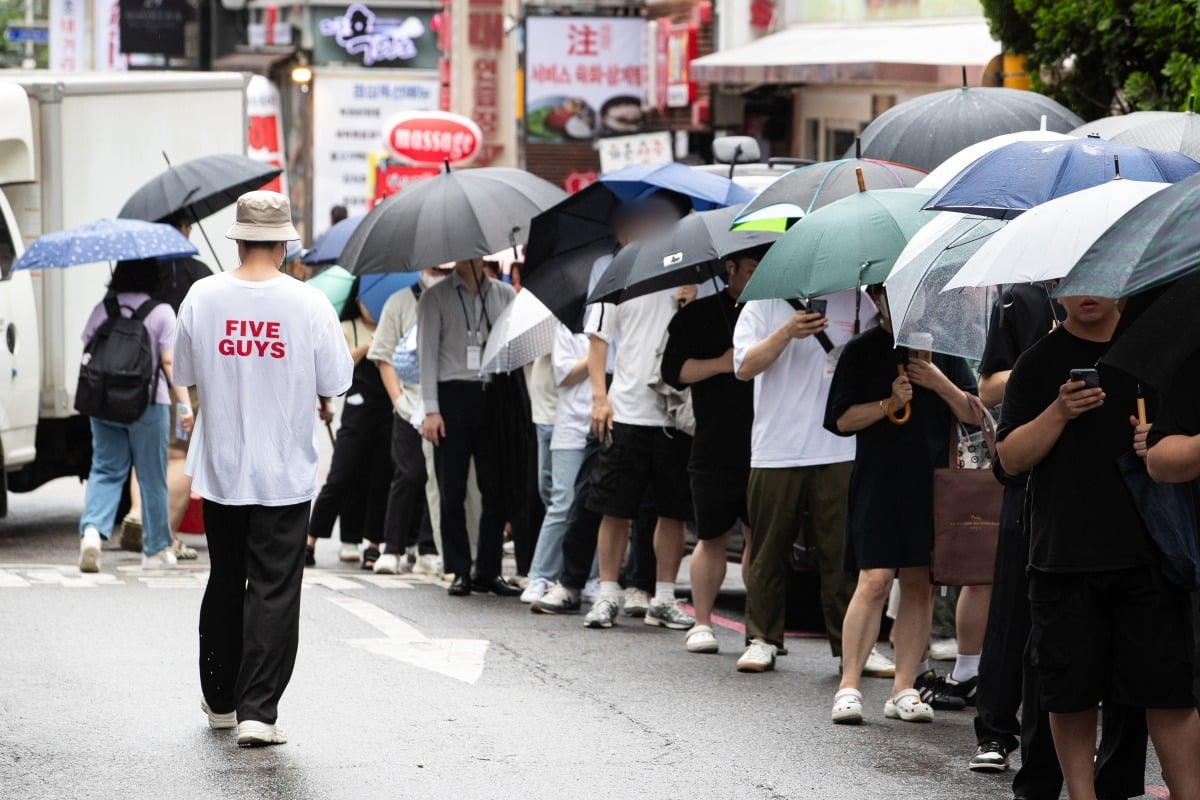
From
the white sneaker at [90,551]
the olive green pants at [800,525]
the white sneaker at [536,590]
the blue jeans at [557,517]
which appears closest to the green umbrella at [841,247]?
the olive green pants at [800,525]

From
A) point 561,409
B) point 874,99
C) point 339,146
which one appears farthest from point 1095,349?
point 339,146

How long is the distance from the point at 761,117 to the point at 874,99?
11.1ft

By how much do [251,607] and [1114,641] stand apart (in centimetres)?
302

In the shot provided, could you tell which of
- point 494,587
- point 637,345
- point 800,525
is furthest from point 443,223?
point 800,525

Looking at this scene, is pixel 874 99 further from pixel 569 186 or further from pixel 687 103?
pixel 569 186

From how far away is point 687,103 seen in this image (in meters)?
25.8

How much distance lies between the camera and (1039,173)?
6.87m

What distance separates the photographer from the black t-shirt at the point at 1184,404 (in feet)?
17.3

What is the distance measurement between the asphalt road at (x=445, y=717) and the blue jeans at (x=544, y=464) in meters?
0.68

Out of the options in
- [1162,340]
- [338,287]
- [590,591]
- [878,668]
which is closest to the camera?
[1162,340]

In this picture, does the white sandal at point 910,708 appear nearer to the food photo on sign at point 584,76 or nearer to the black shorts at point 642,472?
the black shorts at point 642,472

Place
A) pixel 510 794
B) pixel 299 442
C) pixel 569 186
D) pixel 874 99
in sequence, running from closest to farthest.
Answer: pixel 510 794 → pixel 299 442 → pixel 874 99 → pixel 569 186

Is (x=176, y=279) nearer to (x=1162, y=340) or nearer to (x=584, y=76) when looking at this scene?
(x=1162, y=340)

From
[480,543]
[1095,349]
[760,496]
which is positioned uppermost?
[1095,349]
